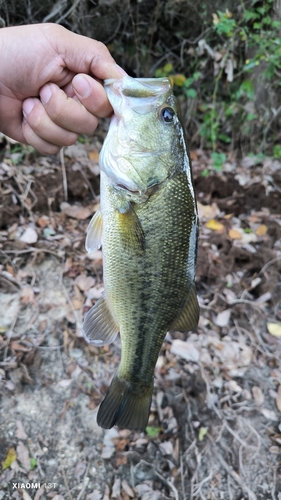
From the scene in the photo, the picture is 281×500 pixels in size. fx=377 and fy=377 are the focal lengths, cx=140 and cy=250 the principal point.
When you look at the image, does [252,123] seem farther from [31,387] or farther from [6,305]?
[31,387]

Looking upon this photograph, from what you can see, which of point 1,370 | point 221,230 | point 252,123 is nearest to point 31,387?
point 1,370

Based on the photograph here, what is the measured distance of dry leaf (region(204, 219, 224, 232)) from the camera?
4008 millimetres

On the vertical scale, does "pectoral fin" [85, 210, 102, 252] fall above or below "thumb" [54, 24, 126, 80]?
below

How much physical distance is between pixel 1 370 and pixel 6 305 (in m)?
0.53

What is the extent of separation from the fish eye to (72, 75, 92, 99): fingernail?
1.07 feet

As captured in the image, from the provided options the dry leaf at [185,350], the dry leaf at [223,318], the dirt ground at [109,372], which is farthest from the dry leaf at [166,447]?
the dry leaf at [223,318]

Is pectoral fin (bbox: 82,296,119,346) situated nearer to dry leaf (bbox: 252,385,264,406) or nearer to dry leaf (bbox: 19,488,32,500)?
dry leaf (bbox: 19,488,32,500)

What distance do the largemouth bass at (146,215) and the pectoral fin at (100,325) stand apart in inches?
0.4

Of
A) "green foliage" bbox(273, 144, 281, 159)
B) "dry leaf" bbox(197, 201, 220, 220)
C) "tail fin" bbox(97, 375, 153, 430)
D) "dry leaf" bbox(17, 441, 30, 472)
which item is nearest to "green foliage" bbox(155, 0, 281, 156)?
"green foliage" bbox(273, 144, 281, 159)

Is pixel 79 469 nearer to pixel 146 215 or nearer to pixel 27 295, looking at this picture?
pixel 27 295

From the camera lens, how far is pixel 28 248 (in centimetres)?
323

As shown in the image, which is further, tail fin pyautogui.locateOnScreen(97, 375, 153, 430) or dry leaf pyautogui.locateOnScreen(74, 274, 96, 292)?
dry leaf pyautogui.locateOnScreen(74, 274, 96, 292)

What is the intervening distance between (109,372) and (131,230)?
1626mm

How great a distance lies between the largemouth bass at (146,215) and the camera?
155 centimetres
